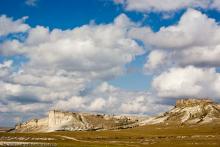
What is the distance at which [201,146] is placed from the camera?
169 m

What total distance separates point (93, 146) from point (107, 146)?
566 centimetres

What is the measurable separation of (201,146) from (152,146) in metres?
20.0

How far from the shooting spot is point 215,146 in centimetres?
16512

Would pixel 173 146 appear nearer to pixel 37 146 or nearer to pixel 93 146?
pixel 93 146

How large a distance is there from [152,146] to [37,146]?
47.4m

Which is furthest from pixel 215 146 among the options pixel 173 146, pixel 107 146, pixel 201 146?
pixel 107 146

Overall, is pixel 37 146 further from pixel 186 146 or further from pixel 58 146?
pixel 186 146

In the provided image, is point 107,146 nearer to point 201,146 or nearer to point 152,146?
point 152,146

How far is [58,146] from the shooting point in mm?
164000

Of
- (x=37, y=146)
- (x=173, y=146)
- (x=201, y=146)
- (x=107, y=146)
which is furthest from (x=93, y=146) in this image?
(x=201, y=146)

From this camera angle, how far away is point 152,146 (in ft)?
566

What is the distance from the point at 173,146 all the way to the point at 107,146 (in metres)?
27.6

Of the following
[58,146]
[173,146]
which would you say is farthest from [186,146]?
[58,146]

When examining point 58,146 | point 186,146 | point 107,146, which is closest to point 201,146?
point 186,146
